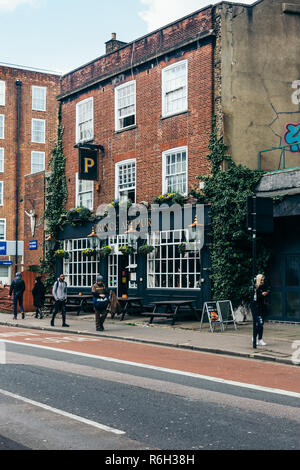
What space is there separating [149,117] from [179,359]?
1253 cm

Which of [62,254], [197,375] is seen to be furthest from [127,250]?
[197,375]

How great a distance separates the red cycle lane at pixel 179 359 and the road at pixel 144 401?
22mm

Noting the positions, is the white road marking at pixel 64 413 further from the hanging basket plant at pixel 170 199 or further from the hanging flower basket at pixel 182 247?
the hanging basket plant at pixel 170 199

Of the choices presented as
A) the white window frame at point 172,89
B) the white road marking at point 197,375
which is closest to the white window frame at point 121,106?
the white window frame at point 172,89

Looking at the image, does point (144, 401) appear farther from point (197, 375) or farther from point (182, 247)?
point (182, 247)

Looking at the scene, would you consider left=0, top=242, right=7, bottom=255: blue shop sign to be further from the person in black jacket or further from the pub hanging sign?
the person in black jacket

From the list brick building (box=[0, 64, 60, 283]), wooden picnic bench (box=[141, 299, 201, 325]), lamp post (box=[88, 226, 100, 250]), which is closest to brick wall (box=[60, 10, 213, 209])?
lamp post (box=[88, 226, 100, 250])

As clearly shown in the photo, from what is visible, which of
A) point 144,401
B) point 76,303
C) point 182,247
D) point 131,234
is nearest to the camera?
point 144,401

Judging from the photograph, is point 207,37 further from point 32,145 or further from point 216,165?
point 32,145

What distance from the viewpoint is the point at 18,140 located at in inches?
1887

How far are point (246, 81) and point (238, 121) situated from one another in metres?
1.49

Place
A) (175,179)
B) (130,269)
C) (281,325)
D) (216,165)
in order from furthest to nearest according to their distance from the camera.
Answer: (130,269), (175,179), (216,165), (281,325)
